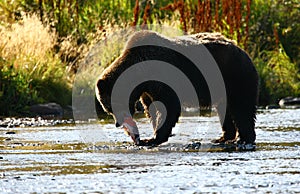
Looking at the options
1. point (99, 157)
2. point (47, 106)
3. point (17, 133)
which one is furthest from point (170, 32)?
point (99, 157)

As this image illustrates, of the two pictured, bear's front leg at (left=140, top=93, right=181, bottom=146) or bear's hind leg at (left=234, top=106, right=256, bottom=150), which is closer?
bear's front leg at (left=140, top=93, right=181, bottom=146)

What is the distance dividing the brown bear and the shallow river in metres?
0.34

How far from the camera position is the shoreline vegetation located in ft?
58.8

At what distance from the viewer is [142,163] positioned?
28.8ft

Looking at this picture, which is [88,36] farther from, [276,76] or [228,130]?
[228,130]

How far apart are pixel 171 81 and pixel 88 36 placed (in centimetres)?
1065

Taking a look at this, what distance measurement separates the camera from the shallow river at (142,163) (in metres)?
7.29

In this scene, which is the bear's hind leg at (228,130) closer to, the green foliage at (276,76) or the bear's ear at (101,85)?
the bear's ear at (101,85)

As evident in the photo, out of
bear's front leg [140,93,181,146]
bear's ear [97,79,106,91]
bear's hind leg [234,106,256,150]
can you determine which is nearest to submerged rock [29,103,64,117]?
bear's front leg [140,93,181,146]

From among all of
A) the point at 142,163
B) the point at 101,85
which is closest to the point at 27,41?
the point at 101,85

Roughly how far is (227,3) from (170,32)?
6.42 ft

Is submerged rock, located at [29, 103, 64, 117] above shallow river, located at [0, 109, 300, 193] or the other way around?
above

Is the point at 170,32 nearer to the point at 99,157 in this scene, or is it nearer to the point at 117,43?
the point at 117,43

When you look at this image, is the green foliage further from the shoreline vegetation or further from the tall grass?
the tall grass
